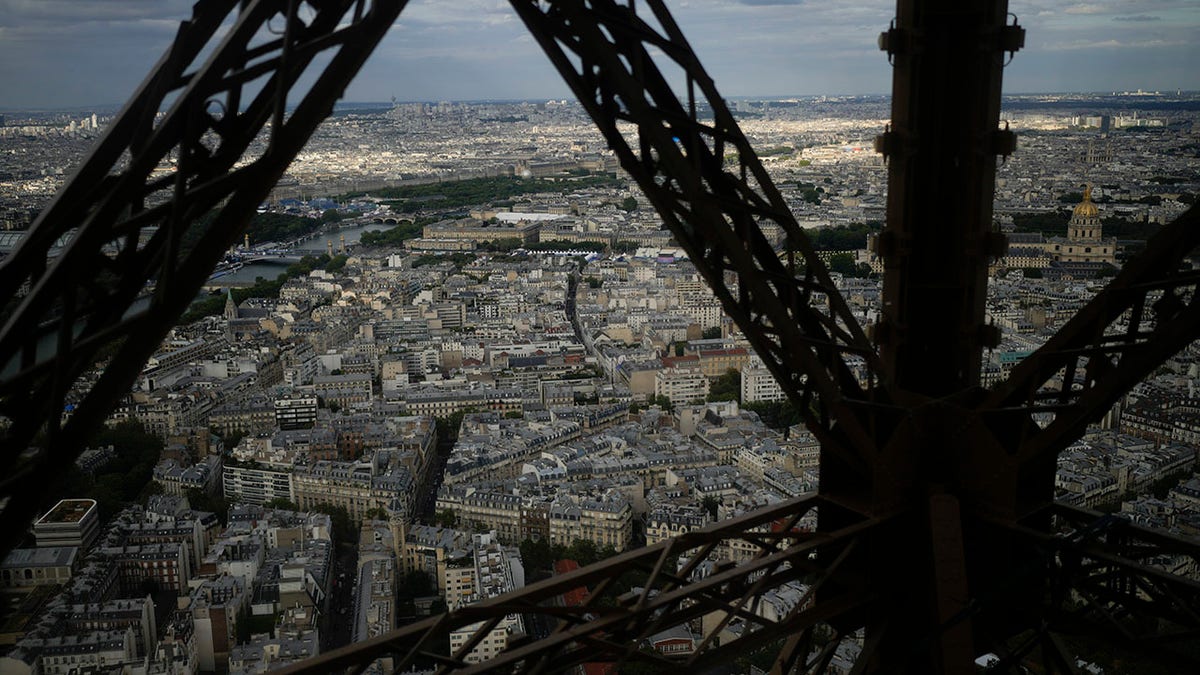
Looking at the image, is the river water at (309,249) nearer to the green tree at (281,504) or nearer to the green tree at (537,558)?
the green tree at (281,504)

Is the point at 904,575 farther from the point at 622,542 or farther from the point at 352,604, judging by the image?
the point at 622,542

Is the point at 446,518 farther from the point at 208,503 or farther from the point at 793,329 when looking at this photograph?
the point at 793,329

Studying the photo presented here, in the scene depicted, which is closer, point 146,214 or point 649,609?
point 146,214

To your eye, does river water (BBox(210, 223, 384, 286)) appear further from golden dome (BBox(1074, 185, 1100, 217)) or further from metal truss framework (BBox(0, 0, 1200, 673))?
metal truss framework (BBox(0, 0, 1200, 673))

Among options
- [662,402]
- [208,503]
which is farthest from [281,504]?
[662,402]

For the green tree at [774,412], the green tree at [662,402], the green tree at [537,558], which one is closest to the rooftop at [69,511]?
the green tree at [537,558]

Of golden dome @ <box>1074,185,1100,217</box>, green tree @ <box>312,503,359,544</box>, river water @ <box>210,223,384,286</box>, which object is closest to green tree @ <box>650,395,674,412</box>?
green tree @ <box>312,503,359,544</box>
